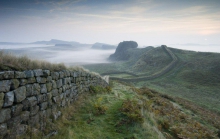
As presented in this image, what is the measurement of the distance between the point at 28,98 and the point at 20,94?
0.38 metres

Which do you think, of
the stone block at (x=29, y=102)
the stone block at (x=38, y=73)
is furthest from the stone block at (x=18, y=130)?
the stone block at (x=38, y=73)

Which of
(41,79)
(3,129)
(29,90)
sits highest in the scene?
(41,79)

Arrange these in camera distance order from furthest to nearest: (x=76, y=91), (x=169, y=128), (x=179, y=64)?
(x=179, y=64) < (x=76, y=91) < (x=169, y=128)

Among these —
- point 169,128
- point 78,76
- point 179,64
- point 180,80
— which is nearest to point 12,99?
point 78,76

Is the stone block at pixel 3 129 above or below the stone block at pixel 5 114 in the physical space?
below

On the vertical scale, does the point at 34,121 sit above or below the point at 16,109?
below

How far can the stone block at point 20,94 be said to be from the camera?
4.62 metres

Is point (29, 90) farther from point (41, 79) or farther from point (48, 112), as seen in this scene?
point (48, 112)

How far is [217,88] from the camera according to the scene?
41.2 meters

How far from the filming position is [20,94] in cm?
477

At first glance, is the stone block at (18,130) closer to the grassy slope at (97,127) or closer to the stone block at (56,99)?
the grassy slope at (97,127)

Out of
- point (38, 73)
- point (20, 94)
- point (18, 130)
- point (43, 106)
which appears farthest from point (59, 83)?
point (18, 130)

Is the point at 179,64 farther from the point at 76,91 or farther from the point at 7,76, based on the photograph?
the point at 7,76

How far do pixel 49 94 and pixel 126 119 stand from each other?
378 cm
